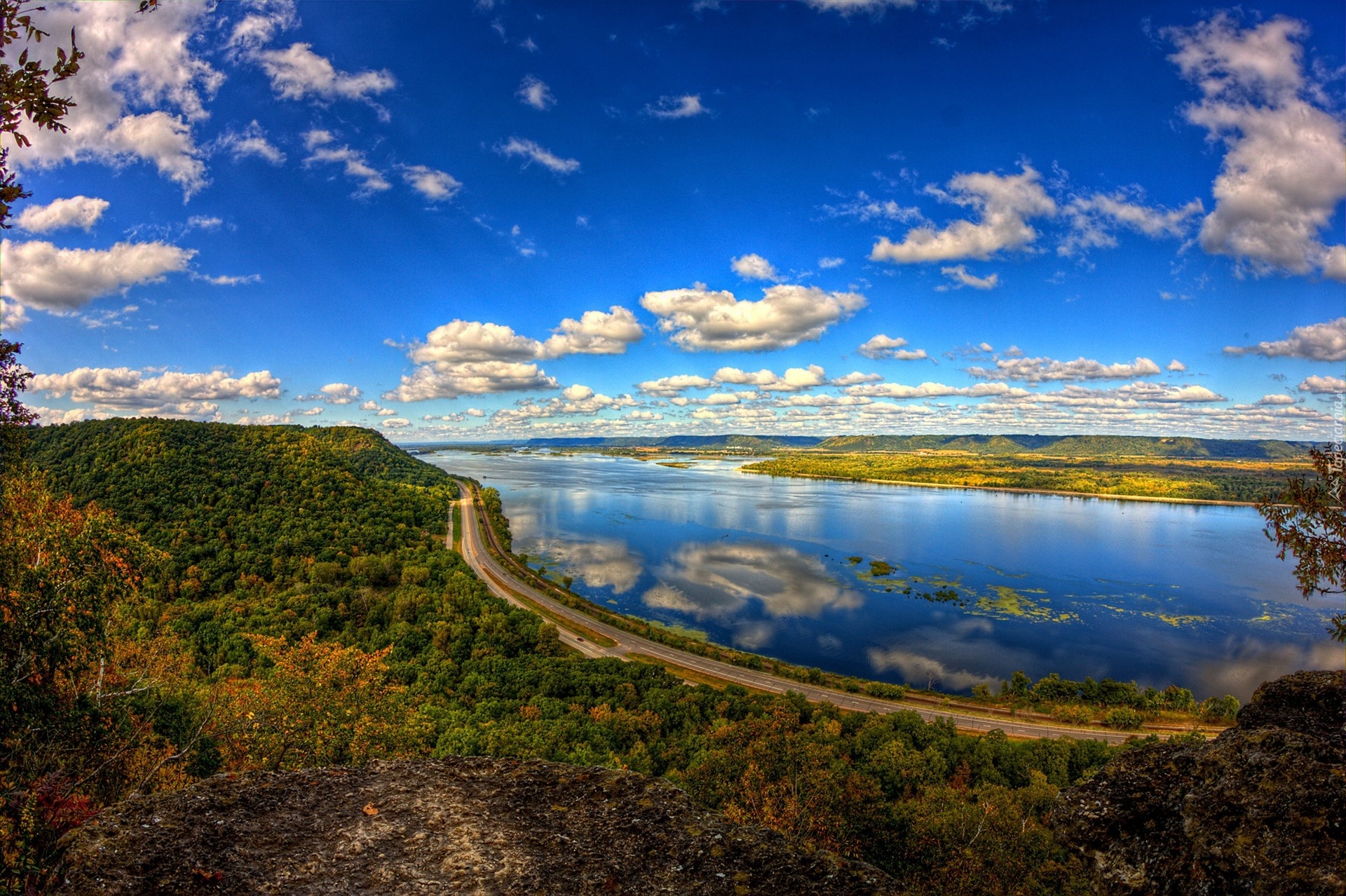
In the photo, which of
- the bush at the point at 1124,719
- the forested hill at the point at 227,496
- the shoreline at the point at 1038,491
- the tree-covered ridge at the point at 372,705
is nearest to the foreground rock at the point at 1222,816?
the tree-covered ridge at the point at 372,705

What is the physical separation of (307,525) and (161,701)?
44.1 meters

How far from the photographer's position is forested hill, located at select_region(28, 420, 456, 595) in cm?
4444

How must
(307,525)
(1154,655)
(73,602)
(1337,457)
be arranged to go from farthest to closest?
(307,525) → (1154,655) → (1337,457) → (73,602)

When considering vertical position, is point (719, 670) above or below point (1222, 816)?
below

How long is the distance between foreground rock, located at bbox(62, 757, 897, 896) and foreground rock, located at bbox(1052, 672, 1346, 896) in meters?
1.71

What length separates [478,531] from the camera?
262ft

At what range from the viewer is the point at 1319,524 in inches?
293

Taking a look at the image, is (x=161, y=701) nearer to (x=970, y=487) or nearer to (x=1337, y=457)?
(x=1337, y=457)

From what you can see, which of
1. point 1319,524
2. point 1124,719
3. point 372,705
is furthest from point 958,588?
point 372,705

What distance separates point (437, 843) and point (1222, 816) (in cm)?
630

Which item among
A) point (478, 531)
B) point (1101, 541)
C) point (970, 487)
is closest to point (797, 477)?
point (970, 487)

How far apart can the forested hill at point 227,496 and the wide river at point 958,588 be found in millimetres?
21493

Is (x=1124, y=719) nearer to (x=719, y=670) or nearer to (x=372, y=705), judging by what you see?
(x=719, y=670)

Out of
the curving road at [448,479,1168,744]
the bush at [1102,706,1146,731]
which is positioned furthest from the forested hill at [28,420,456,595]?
the bush at [1102,706,1146,731]
